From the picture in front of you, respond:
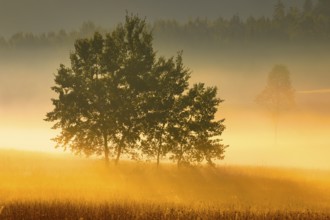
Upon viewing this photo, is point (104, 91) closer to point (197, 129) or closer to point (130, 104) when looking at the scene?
point (130, 104)

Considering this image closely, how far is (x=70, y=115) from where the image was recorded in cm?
3731

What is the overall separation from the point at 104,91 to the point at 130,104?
1814mm

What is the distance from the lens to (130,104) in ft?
124

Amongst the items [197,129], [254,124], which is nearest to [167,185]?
[197,129]

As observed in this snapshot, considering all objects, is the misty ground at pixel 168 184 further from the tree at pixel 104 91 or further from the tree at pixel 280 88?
the tree at pixel 280 88

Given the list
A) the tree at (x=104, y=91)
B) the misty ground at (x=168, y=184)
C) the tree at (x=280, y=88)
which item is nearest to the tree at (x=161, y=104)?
the tree at (x=104, y=91)

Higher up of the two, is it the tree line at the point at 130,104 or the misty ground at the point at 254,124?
the misty ground at the point at 254,124

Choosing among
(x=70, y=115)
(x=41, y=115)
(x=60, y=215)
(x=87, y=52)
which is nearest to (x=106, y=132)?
(x=70, y=115)

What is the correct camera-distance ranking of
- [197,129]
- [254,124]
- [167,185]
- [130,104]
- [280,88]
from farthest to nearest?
[254,124]
[280,88]
[130,104]
[197,129]
[167,185]

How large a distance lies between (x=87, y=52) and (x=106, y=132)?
5.19 metres

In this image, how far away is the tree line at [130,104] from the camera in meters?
37.4

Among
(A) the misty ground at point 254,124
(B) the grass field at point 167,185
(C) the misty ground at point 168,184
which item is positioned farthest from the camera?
(A) the misty ground at point 254,124

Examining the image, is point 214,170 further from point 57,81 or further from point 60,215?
point 60,215

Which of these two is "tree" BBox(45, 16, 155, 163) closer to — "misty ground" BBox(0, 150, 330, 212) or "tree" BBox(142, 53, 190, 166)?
"tree" BBox(142, 53, 190, 166)
